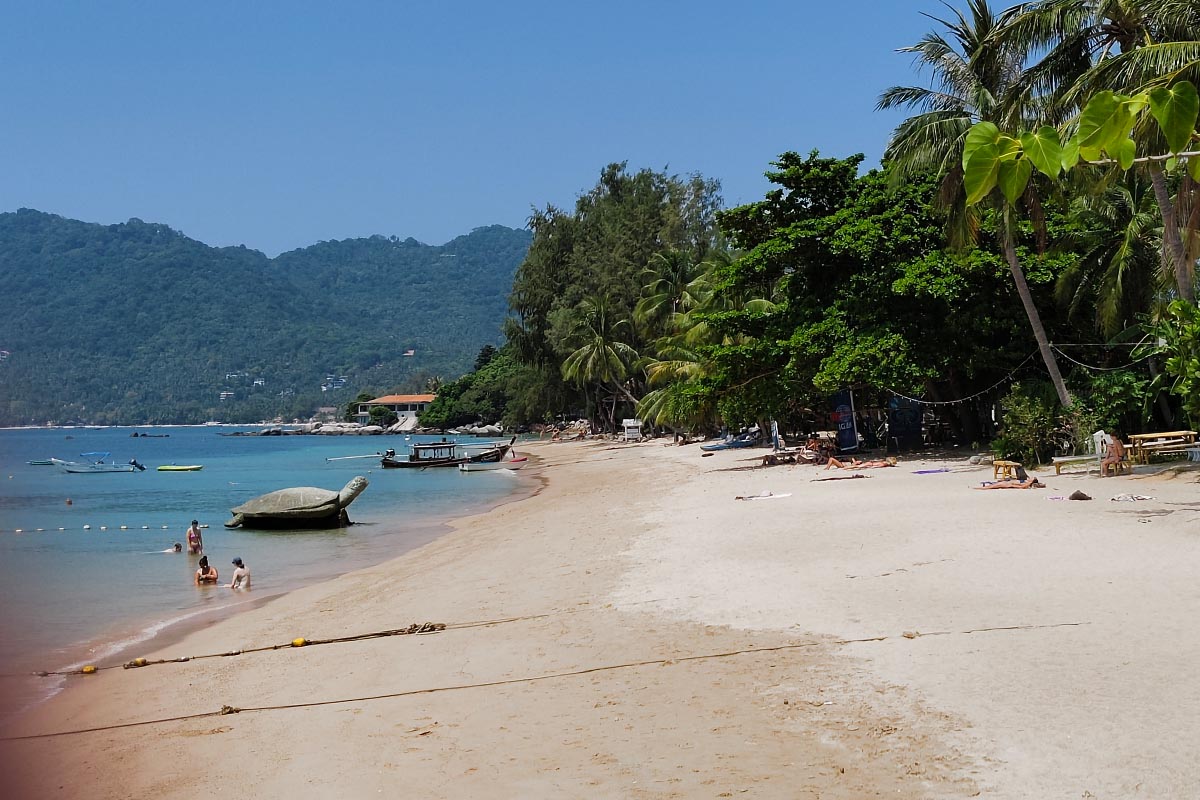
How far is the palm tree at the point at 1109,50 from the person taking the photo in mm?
15156

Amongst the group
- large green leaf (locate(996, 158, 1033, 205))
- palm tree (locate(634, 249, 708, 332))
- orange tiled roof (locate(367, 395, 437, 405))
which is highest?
palm tree (locate(634, 249, 708, 332))

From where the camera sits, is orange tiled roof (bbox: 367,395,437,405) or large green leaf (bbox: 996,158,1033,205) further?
orange tiled roof (bbox: 367,395,437,405)

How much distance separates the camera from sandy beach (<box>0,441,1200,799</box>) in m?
5.22

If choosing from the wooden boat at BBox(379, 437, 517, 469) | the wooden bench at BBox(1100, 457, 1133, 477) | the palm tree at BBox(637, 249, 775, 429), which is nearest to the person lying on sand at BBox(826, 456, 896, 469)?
the wooden bench at BBox(1100, 457, 1133, 477)

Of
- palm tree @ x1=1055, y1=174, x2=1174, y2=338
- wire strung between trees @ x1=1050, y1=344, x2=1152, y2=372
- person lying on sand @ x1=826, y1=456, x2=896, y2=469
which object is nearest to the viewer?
wire strung between trees @ x1=1050, y1=344, x2=1152, y2=372

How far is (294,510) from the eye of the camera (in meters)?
25.5

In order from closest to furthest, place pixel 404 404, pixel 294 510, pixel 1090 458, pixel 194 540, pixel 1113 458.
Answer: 1. pixel 1113 458
2. pixel 194 540
3. pixel 1090 458
4. pixel 294 510
5. pixel 404 404

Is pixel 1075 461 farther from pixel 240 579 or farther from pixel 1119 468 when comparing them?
pixel 240 579

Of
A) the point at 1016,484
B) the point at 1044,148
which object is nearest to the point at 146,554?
the point at 1016,484

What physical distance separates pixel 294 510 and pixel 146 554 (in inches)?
172

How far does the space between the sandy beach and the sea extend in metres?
1.32

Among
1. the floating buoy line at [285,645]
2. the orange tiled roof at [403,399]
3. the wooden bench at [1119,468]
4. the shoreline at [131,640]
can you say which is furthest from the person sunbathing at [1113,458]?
the orange tiled roof at [403,399]

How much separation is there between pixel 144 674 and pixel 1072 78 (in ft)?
64.4

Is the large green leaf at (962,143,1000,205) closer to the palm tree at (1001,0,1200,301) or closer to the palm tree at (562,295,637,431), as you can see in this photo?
the palm tree at (1001,0,1200,301)
